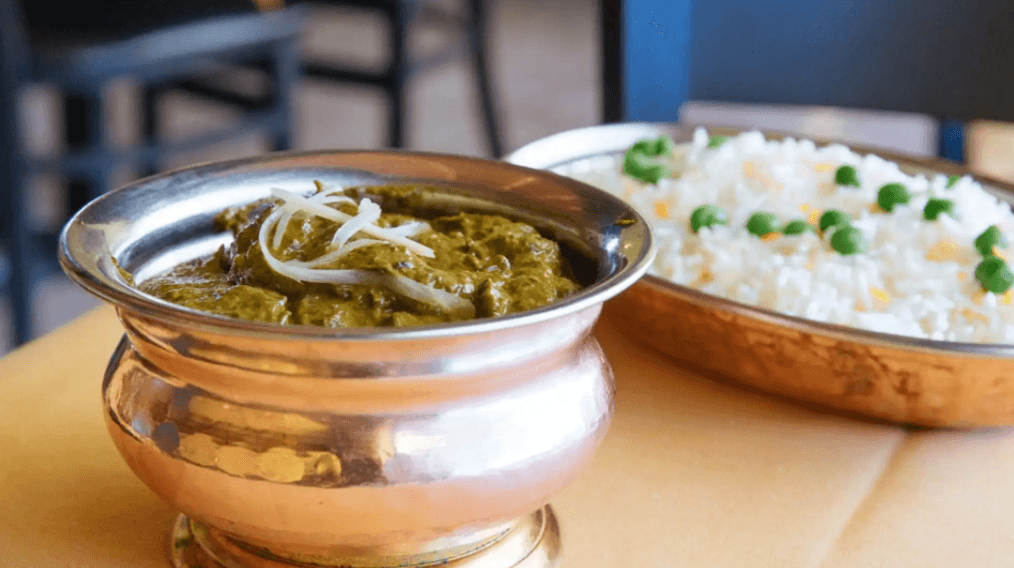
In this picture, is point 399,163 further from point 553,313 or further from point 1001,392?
point 1001,392

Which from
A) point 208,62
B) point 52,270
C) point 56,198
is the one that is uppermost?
point 208,62

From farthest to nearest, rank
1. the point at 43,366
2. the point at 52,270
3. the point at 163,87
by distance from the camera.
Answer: the point at 163,87
the point at 52,270
the point at 43,366

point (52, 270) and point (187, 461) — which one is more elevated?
point (187, 461)

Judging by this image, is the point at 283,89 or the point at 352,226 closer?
the point at 352,226

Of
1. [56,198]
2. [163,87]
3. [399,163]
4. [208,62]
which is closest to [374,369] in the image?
[399,163]

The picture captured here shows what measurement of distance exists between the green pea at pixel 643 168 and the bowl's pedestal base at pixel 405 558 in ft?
2.34

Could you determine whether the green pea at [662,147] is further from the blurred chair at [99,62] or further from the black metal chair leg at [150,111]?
the black metal chair leg at [150,111]

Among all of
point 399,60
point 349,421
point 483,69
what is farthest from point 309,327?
point 483,69

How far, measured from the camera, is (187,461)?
750 mm

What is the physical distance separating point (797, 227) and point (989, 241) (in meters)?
0.22

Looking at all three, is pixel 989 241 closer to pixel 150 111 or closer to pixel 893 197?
pixel 893 197

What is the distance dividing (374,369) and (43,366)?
672 mm

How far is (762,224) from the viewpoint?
1.33m

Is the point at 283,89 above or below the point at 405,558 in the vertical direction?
below
